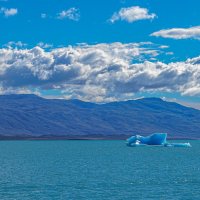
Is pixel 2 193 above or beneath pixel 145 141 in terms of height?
beneath

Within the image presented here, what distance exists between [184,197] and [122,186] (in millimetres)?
11007

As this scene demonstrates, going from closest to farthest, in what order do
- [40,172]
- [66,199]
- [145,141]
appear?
[66,199] → [40,172] → [145,141]

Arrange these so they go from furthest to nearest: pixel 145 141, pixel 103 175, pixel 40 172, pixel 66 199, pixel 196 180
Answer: pixel 145 141 < pixel 40 172 < pixel 103 175 < pixel 196 180 < pixel 66 199

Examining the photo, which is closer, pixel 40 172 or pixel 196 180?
pixel 196 180

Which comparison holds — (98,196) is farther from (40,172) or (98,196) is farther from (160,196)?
(40,172)

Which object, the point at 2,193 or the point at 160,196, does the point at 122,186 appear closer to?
the point at 160,196

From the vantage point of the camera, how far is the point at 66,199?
55688 mm

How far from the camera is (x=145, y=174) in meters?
83.2

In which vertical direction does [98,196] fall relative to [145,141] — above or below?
below

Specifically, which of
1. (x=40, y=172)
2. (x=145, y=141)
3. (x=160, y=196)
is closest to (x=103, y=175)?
(x=40, y=172)

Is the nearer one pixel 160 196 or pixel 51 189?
pixel 160 196

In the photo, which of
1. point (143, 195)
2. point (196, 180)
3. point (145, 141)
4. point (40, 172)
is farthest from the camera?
point (145, 141)

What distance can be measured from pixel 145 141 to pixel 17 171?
10253cm

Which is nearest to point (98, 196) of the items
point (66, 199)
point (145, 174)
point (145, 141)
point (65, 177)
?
point (66, 199)
